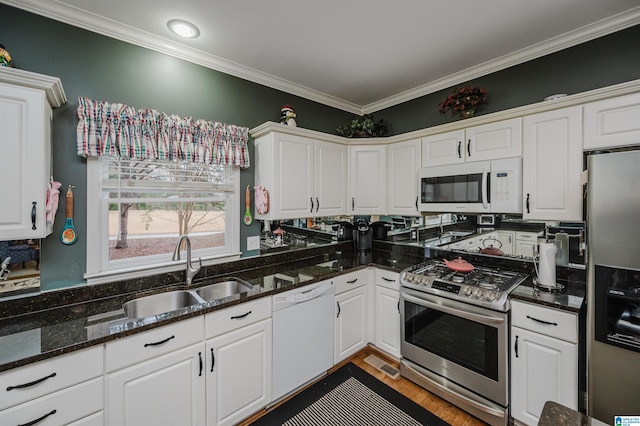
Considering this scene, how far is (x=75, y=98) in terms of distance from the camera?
176 cm

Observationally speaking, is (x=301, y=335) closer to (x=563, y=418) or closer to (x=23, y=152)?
(x=563, y=418)

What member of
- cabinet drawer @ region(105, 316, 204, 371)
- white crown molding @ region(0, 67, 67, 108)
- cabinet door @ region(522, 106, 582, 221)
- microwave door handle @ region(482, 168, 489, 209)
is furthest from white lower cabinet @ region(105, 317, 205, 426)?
cabinet door @ region(522, 106, 582, 221)

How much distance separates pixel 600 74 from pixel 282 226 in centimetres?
285

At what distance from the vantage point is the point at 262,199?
242 cm

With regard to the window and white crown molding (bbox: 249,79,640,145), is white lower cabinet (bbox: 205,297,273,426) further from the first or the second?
white crown molding (bbox: 249,79,640,145)

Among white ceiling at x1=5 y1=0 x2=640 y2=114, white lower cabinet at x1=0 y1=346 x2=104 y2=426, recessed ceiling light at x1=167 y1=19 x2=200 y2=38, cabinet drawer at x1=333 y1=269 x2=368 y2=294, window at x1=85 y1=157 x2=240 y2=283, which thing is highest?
white ceiling at x1=5 y1=0 x2=640 y2=114

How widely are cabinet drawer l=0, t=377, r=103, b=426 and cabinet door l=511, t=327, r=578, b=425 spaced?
2.47m

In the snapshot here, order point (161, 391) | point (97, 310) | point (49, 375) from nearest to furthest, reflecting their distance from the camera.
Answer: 1. point (49, 375)
2. point (161, 391)
3. point (97, 310)

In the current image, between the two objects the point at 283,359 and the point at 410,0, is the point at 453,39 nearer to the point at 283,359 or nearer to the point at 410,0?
the point at 410,0

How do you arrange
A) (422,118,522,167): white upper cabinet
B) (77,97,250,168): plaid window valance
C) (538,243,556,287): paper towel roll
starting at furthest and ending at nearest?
(422,118,522,167): white upper cabinet < (538,243,556,287): paper towel roll < (77,97,250,168): plaid window valance

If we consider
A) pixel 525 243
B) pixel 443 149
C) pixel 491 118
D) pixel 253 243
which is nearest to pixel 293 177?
pixel 253 243

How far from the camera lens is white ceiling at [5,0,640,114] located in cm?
172

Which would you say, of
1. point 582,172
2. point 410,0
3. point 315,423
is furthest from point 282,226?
point 582,172

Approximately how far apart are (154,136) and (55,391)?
1598 millimetres
